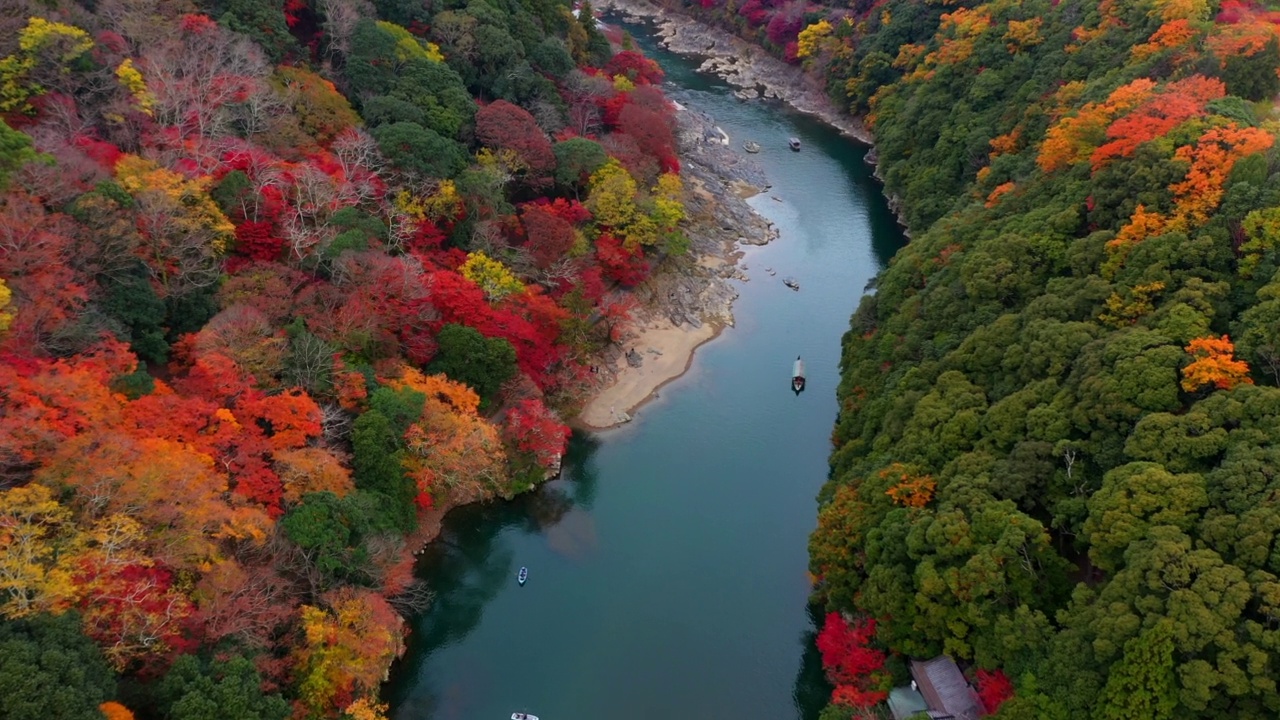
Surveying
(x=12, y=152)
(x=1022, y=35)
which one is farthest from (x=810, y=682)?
(x=1022, y=35)

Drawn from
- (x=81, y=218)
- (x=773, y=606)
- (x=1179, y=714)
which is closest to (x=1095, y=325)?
(x=1179, y=714)

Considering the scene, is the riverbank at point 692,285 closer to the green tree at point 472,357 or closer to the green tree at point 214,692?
the green tree at point 472,357

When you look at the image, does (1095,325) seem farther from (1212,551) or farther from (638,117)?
(638,117)

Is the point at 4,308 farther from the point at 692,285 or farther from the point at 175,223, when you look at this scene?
the point at 692,285

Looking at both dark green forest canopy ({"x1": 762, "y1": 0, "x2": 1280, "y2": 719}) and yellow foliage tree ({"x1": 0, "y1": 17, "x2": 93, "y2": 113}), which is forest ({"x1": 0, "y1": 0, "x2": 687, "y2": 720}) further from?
dark green forest canopy ({"x1": 762, "y1": 0, "x2": 1280, "y2": 719})

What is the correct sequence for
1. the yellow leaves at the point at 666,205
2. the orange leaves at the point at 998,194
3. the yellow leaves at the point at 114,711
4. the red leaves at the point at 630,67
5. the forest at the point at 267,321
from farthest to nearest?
the red leaves at the point at 630,67, the yellow leaves at the point at 666,205, the orange leaves at the point at 998,194, the forest at the point at 267,321, the yellow leaves at the point at 114,711

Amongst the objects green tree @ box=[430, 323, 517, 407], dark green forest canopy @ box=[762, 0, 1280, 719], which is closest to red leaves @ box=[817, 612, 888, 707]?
dark green forest canopy @ box=[762, 0, 1280, 719]

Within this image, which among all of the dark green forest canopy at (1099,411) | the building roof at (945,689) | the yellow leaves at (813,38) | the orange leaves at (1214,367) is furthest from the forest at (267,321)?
the yellow leaves at (813,38)
